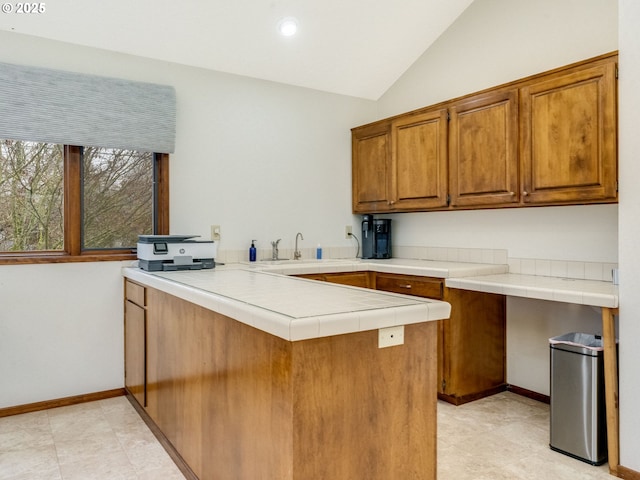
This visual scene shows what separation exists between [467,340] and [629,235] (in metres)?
1.30

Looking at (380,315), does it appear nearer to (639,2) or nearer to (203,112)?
(639,2)

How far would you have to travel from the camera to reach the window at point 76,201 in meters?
3.04

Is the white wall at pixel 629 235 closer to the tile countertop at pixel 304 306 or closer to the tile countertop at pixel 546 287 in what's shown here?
the tile countertop at pixel 546 287

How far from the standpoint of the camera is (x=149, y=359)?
8.97ft

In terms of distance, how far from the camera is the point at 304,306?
1.58 metres

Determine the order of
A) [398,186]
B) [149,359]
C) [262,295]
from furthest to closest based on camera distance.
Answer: [398,186], [149,359], [262,295]

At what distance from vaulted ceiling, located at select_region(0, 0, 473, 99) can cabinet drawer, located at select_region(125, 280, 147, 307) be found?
5.37 ft

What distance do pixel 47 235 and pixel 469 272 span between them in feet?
9.38

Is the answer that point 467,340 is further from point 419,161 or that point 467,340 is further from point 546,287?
point 419,161

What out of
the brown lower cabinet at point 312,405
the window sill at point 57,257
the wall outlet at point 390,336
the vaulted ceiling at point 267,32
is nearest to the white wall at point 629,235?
the brown lower cabinet at point 312,405

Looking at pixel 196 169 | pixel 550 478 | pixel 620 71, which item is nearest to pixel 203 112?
pixel 196 169

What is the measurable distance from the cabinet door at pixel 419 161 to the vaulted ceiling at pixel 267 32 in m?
0.66

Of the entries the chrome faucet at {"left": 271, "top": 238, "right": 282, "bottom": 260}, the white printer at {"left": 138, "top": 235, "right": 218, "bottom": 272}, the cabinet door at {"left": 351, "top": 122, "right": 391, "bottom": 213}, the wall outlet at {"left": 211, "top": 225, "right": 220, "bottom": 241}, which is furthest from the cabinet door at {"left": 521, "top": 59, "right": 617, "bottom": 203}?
the wall outlet at {"left": 211, "top": 225, "right": 220, "bottom": 241}
